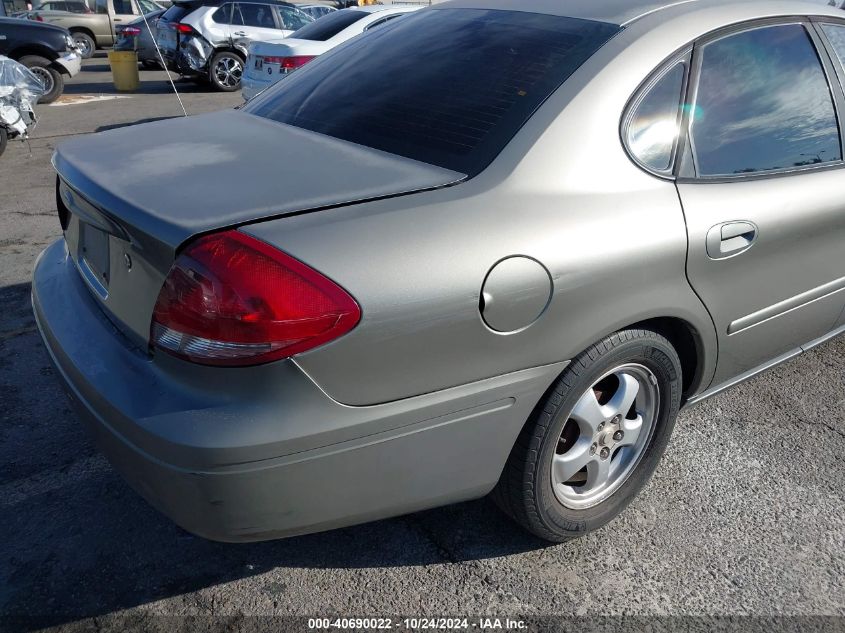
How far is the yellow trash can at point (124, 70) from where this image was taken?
540 inches

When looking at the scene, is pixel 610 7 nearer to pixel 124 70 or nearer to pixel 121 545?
pixel 121 545

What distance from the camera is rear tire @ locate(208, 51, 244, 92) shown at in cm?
1370

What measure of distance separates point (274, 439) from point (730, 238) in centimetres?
156

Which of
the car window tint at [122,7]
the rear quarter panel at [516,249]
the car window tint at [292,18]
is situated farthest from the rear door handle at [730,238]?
the car window tint at [122,7]

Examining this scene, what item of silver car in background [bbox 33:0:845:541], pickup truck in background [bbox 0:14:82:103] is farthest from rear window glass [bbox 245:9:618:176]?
A: pickup truck in background [bbox 0:14:82:103]

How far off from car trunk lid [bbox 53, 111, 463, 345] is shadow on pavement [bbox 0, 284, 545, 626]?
0.52 meters

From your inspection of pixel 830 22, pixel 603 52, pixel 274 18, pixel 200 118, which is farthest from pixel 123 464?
pixel 274 18

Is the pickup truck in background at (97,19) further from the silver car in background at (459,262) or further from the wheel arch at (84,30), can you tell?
the silver car in background at (459,262)

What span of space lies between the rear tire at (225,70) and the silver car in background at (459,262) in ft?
39.1

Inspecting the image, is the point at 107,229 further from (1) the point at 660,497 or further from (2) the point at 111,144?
(1) the point at 660,497

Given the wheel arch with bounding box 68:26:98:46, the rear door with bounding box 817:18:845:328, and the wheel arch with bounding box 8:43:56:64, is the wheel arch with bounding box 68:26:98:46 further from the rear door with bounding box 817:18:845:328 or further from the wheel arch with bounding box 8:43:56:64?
the rear door with bounding box 817:18:845:328

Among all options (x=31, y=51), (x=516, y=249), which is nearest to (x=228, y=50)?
(x=31, y=51)

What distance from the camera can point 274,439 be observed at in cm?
174

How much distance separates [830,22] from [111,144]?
2734mm
